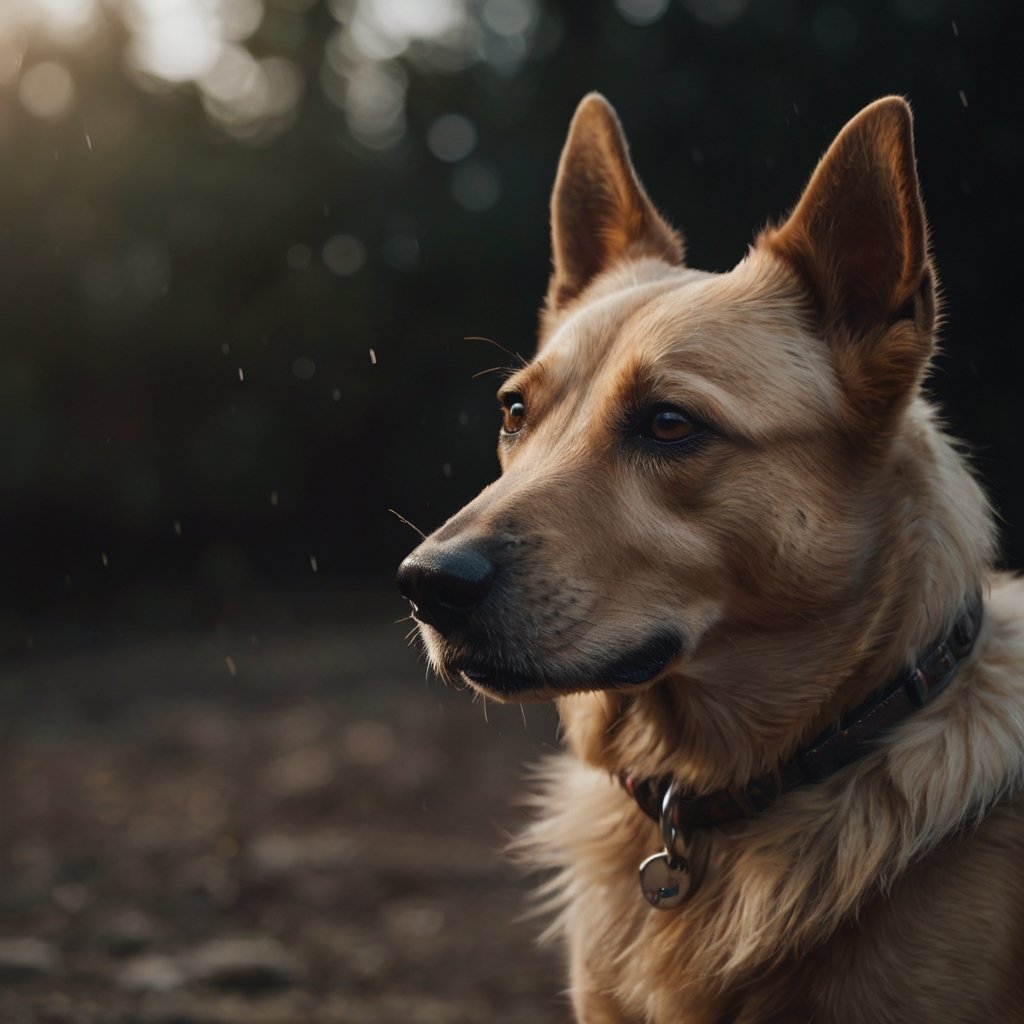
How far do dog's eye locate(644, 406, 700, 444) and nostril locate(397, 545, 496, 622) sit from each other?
576 millimetres

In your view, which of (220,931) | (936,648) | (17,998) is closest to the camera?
(936,648)

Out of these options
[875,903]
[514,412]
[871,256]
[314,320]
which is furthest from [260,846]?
[314,320]

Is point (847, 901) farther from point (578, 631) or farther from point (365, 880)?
point (365, 880)

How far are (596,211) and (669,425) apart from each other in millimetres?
1166

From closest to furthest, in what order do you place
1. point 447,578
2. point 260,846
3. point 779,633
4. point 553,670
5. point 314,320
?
point 447,578 < point 553,670 < point 779,633 < point 260,846 < point 314,320

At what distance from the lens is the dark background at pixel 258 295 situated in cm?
1096

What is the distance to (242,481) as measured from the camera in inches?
473

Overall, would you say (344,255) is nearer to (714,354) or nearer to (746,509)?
(714,354)

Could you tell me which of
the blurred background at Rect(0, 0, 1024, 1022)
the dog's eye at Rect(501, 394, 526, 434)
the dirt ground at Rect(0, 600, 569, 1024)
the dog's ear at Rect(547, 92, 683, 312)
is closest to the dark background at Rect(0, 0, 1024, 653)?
the blurred background at Rect(0, 0, 1024, 1022)

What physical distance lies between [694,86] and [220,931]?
7.63 metres

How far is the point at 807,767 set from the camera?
8.64ft

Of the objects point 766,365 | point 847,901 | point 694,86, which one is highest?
point 694,86

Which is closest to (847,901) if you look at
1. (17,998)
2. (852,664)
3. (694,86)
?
(852,664)

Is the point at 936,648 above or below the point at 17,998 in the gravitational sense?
above
